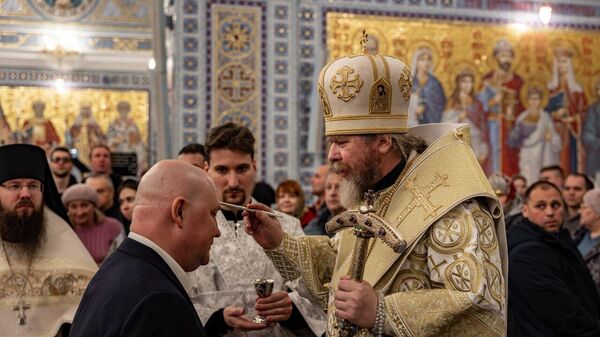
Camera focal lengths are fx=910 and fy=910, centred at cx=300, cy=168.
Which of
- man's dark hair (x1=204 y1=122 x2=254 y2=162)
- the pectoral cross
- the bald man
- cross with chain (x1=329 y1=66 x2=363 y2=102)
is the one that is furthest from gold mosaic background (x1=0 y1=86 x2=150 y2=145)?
the bald man

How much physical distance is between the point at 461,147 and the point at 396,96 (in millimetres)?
314

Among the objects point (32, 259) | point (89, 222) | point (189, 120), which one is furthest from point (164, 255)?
point (189, 120)

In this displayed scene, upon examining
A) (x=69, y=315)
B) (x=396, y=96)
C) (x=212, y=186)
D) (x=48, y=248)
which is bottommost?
(x=69, y=315)

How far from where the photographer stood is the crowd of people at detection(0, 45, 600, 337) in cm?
→ 255

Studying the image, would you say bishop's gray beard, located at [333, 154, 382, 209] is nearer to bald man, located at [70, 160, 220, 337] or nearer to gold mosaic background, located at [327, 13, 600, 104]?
bald man, located at [70, 160, 220, 337]

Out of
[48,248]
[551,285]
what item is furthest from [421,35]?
[48,248]

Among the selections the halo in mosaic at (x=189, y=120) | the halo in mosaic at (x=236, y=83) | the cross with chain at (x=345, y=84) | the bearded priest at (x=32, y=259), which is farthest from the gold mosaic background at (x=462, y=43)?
the cross with chain at (x=345, y=84)

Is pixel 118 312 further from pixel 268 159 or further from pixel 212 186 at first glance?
pixel 268 159

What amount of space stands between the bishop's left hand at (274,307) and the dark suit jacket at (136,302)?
1455 mm

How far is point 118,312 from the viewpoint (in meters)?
2.33

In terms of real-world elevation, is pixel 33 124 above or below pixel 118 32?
below

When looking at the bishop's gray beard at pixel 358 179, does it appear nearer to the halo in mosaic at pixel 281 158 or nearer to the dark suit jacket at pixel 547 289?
the dark suit jacket at pixel 547 289

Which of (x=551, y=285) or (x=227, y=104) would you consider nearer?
(x=551, y=285)

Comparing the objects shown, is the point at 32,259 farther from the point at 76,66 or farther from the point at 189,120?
the point at 76,66
